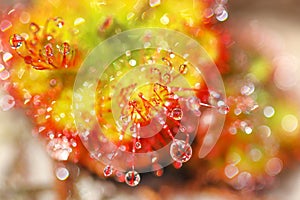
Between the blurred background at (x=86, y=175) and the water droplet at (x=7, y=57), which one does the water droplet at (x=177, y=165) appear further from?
the water droplet at (x=7, y=57)

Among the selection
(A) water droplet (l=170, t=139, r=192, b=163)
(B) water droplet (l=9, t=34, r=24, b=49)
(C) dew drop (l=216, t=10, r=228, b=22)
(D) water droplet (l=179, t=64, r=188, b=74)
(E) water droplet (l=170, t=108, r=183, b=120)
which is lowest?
(A) water droplet (l=170, t=139, r=192, b=163)

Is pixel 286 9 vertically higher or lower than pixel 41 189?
higher

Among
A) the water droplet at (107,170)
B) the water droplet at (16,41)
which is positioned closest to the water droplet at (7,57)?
the water droplet at (16,41)

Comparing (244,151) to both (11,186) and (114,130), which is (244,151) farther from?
(11,186)

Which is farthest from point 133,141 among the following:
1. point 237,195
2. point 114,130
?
point 237,195

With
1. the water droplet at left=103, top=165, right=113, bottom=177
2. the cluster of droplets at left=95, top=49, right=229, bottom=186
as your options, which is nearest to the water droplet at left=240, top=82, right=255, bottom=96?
the cluster of droplets at left=95, top=49, right=229, bottom=186

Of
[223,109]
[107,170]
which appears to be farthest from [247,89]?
[107,170]

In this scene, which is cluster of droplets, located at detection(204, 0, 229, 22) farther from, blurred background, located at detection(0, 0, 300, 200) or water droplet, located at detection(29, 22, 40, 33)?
water droplet, located at detection(29, 22, 40, 33)
